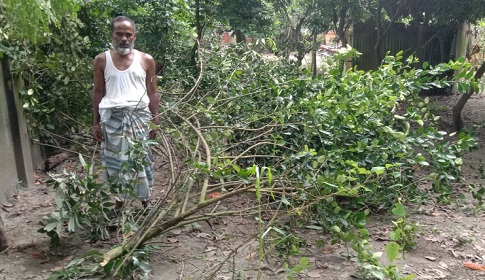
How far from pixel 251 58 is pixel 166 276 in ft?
9.47

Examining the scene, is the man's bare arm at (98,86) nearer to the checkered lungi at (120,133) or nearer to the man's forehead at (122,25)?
the checkered lungi at (120,133)

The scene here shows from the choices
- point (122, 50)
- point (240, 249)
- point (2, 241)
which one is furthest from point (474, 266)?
point (2, 241)

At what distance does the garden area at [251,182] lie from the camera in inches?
111

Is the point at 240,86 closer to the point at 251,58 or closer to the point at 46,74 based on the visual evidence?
the point at 251,58

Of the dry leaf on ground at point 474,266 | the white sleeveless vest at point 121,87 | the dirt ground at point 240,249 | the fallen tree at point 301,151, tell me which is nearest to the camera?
the fallen tree at point 301,151

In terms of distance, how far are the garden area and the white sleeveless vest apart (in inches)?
12.7

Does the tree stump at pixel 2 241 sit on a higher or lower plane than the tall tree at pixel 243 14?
lower

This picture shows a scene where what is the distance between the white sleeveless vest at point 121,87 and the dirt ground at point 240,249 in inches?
40.0

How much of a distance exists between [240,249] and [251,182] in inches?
20.1

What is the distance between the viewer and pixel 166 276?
2893 millimetres

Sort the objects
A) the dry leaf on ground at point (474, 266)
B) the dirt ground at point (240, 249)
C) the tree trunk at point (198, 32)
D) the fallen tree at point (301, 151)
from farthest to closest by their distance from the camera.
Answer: the tree trunk at point (198, 32), the dry leaf on ground at point (474, 266), the dirt ground at point (240, 249), the fallen tree at point (301, 151)

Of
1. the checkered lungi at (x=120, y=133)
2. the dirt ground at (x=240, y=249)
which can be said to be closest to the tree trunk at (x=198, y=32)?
the dirt ground at (x=240, y=249)

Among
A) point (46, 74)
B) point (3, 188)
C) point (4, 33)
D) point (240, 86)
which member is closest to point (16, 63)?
point (4, 33)

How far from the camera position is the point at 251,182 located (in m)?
2.73
